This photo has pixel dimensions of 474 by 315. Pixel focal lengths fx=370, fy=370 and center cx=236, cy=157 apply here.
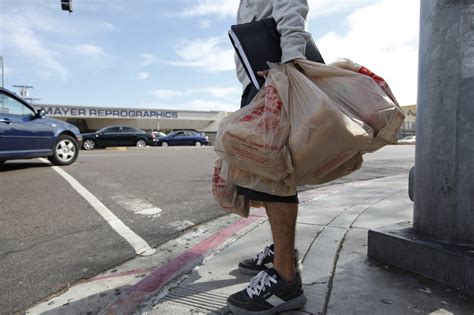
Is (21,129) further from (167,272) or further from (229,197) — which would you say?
(229,197)

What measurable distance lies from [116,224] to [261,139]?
2.52 m

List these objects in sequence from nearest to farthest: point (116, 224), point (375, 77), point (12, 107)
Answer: point (375, 77)
point (116, 224)
point (12, 107)

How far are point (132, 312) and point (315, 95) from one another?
141 centimetres

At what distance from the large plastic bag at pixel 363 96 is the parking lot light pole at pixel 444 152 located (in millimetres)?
584

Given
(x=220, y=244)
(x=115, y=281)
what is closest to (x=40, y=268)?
(x=115, y=281)

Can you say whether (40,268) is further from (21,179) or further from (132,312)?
(21,179)

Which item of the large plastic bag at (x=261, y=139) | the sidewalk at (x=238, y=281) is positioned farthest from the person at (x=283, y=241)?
the large plastic bag at (x=261, y=139)

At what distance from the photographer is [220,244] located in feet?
9.78

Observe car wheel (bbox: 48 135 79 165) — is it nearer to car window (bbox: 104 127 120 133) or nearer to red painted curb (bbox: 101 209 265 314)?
red painted curb (bbox: 101 209 265 314)

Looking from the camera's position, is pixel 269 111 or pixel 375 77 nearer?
pixel 269 111

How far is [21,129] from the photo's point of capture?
24.5 ft

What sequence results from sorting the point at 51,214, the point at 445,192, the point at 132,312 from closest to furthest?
the point at 132,312, the point at 445,192, the point at 51,214

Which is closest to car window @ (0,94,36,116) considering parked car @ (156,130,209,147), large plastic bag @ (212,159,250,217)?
large plastic bag @ (212,159,250,217)

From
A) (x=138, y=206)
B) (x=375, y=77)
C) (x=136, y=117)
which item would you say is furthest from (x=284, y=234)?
(x=136, y=117)
